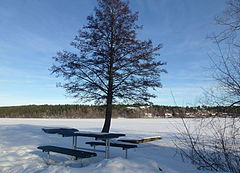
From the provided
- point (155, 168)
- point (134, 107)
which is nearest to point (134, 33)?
point (134, 107)

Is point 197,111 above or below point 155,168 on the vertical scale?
above

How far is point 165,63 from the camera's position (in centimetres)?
1127

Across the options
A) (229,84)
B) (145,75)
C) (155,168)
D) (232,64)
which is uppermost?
(145,75)

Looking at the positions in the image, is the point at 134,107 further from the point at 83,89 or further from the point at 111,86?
the point at 83,89

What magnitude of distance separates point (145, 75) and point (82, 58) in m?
3.73

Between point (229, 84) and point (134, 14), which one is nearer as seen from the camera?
point (229, 84)

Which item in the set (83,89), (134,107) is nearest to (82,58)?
(83,89)

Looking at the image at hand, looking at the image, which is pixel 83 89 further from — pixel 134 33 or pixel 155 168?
pixel 155 168

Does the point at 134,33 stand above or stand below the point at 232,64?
above

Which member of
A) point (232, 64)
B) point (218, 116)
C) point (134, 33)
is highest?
point (134, 33)

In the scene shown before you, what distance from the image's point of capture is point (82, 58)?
11.2m

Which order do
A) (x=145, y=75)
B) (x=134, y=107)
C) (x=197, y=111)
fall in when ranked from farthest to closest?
(x=134, y=107) → (x=145, y=75) → (x=197, y=111)

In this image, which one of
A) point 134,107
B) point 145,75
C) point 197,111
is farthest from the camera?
point 134,107

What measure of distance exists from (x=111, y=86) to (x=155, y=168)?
23.4 ft
